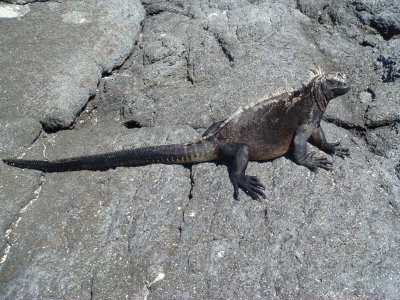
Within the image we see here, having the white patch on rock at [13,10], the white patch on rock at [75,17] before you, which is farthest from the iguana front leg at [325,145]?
the white patch on rock at [13,10]

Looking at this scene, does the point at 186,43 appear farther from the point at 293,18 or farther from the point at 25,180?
the point at 25,180

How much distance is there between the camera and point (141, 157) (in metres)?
Answer: 3.60

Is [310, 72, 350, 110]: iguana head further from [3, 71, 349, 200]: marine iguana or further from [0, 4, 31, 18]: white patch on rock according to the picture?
[0, 4, 31, 18]: white patch on rock

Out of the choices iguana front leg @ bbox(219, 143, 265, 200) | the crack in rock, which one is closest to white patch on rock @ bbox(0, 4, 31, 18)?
the crack in rock

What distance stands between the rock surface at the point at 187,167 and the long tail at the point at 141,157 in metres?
0.08

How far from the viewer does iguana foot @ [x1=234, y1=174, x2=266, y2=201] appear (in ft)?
10.8

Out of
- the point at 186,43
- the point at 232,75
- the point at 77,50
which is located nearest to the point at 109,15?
the point at 77,50

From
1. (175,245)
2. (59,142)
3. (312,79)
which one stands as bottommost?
(59,142)

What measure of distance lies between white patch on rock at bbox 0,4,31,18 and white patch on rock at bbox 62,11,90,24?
1.67 feet

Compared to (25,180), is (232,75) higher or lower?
higher

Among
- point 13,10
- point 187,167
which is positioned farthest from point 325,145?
point 13,10

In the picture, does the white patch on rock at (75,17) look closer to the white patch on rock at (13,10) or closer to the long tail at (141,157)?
the white patch on rock at (13,10)

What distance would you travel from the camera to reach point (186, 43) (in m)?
4.84

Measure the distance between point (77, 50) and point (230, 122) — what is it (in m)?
1.99
